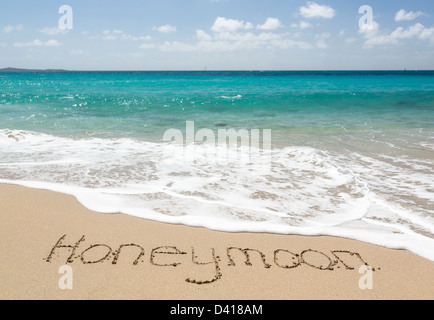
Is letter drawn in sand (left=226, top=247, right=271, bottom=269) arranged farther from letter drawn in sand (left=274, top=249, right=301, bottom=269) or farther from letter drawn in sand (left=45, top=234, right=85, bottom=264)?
letter drawn in sand (left=45, top=234, right=85, bottom=264)

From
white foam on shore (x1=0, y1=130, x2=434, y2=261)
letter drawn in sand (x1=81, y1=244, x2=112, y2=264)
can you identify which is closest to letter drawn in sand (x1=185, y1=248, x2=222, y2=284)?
white foam on shore (x1=0, y1=130, x2=434, y2=261)

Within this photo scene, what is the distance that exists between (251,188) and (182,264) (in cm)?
244

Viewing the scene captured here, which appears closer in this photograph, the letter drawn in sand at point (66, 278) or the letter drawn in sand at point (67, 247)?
the letter drawn in sand at point (66, 278)

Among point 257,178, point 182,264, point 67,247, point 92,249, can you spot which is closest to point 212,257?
point 182,264

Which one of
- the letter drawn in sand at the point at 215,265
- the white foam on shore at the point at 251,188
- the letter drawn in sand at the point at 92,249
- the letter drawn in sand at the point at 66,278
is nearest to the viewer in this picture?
the letter drawn in sand at the point at 66,278

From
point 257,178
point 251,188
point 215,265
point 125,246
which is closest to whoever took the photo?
point 215,265

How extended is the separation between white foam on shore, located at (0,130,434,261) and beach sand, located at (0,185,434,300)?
323 mm

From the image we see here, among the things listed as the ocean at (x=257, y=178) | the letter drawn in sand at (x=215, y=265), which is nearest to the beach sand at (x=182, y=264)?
the letter drawn in sand at (x=215, y=265)

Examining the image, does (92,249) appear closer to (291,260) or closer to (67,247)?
(67,247)

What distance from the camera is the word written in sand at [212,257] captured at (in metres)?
3.01

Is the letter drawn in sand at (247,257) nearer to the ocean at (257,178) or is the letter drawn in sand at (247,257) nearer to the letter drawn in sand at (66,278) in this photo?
the ocean at (257,178)

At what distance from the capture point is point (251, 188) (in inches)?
205

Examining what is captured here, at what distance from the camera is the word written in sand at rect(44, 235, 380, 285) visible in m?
3.01
